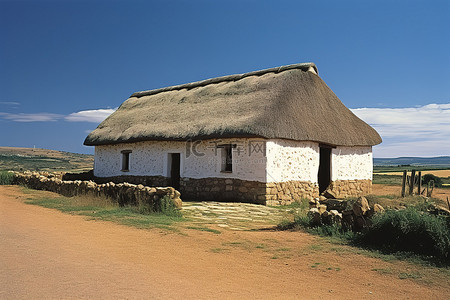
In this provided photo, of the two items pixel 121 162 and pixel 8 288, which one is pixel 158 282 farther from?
pixel 121 162

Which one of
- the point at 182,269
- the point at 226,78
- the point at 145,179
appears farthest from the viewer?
the point at 226,78

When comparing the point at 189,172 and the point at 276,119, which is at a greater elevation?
the point at 276,119

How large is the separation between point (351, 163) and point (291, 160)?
4156mm

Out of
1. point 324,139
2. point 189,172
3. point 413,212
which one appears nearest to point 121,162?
point 189,172

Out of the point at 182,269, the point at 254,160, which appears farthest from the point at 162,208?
the point at 182,269

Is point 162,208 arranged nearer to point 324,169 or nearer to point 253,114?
point 253,114

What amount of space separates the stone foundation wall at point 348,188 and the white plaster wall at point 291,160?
4.43 ft

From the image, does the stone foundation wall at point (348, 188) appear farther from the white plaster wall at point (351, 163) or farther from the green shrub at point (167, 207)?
the green shrub at point (167, 207)

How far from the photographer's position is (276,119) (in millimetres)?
13414

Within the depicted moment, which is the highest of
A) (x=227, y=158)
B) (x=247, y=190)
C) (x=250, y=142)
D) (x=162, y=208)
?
(x=250, y=142)

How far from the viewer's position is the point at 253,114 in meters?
13.8

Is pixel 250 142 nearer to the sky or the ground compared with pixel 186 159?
nearer to the sky

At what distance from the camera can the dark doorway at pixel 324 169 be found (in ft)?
52.8

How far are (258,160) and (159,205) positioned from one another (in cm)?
444
